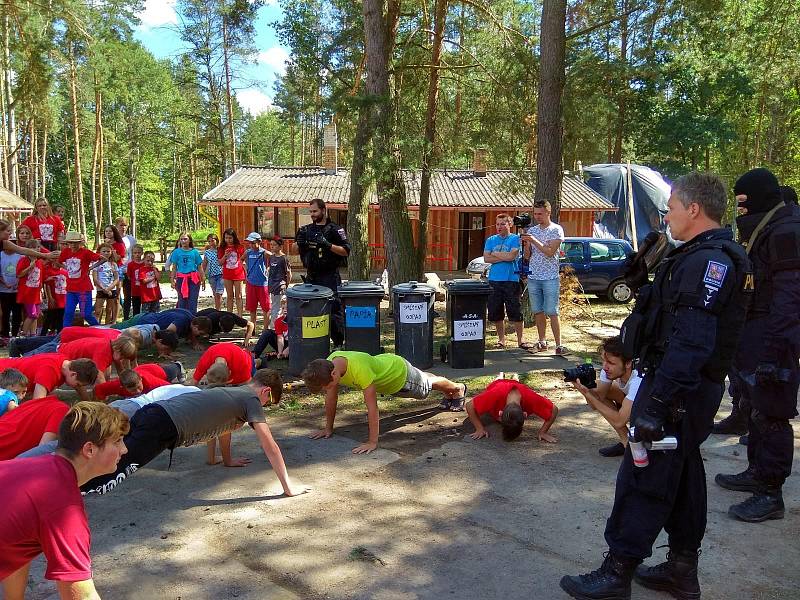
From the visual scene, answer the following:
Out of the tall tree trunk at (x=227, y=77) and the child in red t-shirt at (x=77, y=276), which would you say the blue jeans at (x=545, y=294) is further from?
the tall tree trunk at (x=227, y=77)

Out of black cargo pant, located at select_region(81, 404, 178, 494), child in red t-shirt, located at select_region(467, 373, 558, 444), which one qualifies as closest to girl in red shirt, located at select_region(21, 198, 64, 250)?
black cargo pant, located at select_region(81, 404, 178, 494)

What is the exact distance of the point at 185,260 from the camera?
11.0 metres

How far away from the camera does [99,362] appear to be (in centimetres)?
630

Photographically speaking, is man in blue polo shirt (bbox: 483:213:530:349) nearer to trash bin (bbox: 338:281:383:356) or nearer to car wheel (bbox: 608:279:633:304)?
trash bin (bbox: 338:281:383:356)

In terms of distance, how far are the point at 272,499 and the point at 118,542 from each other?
1035 mm

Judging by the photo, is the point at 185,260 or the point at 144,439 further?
the point at 185,260

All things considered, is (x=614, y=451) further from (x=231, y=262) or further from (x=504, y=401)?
(x=231, y=262)

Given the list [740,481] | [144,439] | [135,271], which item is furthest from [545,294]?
[135,271]

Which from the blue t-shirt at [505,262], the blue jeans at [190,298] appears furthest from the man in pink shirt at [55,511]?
the blue jeans at [190,298]

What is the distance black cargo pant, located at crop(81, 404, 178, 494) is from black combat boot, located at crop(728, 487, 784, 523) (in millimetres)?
3736

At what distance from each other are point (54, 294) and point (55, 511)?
28.6ft

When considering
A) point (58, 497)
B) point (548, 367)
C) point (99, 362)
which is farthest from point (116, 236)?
point (58, 497)

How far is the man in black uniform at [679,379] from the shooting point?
2.94m

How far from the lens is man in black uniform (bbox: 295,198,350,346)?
8.49 metres
